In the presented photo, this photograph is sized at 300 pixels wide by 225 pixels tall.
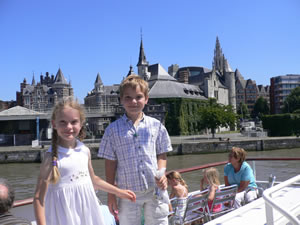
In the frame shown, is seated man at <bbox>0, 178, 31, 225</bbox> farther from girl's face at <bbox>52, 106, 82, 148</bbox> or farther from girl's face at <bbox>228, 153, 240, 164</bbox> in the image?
girl's face at <bbox>228, 153, 240, 164</bbox>

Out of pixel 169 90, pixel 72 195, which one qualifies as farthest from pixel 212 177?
pixel 169 90

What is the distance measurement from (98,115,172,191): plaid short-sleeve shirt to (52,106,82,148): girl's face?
28cm

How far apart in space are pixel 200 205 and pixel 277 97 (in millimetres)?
90711

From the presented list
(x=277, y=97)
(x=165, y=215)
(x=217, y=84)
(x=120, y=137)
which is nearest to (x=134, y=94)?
(x=120, y=137)

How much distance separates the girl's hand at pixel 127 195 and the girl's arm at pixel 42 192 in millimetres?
507

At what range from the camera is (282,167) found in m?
15.7

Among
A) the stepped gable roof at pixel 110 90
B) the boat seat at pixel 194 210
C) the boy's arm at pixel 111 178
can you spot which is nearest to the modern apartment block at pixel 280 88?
the stepped gable roof at pixel 110 90

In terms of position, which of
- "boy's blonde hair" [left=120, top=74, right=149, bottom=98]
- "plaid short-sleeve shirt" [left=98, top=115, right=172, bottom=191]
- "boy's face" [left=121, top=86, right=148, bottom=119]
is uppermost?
"boy's blonde hair" [left=120, top=74, right=149, bottom=98]

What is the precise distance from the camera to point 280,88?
86312 mm

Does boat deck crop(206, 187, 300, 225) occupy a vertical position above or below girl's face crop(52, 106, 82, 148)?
below

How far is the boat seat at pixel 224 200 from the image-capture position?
3.53m

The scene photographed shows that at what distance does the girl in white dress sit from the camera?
6.25ft

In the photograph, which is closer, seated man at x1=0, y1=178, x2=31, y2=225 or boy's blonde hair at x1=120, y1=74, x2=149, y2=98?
seated man at x1=0, y1=178, x2=31, y2=225

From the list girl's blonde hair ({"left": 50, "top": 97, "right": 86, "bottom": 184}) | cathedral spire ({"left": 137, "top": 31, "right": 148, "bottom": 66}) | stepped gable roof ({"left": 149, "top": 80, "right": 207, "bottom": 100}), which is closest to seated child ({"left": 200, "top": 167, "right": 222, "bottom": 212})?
girl's blonde hair ({"left": 50, "top": 97, "right": 86, "bottom": 184})
